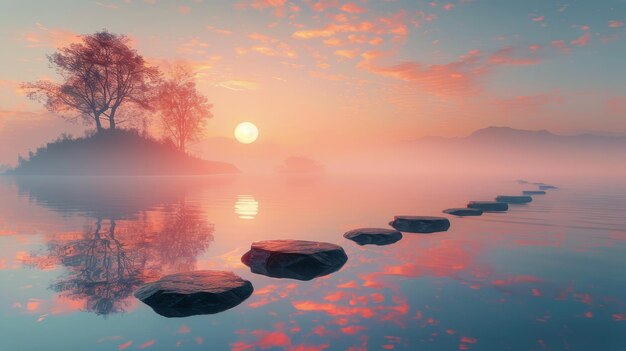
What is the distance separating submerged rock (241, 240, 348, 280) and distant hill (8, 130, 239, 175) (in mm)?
58762

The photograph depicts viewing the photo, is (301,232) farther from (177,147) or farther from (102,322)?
(177,147)

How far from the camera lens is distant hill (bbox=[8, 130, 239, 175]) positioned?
57.2 meters

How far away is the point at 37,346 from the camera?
441cm

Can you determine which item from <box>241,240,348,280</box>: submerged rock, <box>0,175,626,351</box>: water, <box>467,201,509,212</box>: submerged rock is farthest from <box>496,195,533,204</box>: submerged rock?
<box>241,240,348,280</box>: submerged rock

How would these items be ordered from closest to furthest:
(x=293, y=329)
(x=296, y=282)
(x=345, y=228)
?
(x=293, y=329) < (x=296, y=282) < (x=345, y=228)

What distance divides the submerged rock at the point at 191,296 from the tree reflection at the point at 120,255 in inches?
17.2

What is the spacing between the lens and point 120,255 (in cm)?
882

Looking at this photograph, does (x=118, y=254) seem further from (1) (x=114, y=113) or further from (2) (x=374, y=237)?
(1) (x=114, y=113)

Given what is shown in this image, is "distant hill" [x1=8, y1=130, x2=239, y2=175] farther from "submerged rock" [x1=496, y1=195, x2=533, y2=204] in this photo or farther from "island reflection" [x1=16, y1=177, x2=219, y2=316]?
"submerged rock" [x1=496, y1=195, x2=533, y2=204]

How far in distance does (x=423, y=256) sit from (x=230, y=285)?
17.1ft

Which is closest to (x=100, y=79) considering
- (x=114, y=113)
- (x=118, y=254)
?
(x=114, y=113)

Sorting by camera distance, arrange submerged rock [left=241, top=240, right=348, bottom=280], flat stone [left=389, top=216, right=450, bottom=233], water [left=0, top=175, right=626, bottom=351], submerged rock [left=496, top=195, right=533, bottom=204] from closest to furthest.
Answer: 1. water [left=0, top=175, right=626, bottom=351]
2. submerged rock [left=241, top=240, right=348, bottom=280]
3. flat stone [left=389, top=216, right=450, bottom=233]
4. submerged rock [left=496, top=195, right=533, bottom=204]

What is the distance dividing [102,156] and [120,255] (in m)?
57.9

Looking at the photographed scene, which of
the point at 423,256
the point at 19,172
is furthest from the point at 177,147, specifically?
the point at 423,256
